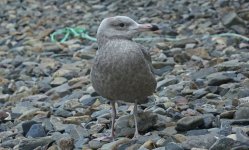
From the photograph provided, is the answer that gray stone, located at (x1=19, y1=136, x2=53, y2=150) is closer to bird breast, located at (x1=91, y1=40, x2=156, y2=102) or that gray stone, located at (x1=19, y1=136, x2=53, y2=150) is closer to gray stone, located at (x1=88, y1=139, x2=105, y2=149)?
gray stone, located at (x1=88, y1=139, x2=105, y2=149)

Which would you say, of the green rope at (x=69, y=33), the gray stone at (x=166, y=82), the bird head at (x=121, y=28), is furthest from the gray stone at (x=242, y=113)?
the green rope at (x=69, y=33)

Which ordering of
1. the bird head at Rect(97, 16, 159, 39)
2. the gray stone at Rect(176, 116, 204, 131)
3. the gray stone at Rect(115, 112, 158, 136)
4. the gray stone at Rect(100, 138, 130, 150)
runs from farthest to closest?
the gray stone at Rect(115, 112, 158, 136) < the bird head at Rect(97, 16, 159, 39) < the gray stone at Rect(176, 116, 204, 131) < the gray stone at Rect(100, 138, 130, 150)

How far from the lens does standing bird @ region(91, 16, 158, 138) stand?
4.85 m

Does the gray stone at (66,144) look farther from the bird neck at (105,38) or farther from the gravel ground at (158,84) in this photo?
the bird neck at (105,38)

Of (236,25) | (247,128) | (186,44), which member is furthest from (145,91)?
(236,25)

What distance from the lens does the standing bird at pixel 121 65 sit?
485cm

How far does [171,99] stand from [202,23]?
5324mm

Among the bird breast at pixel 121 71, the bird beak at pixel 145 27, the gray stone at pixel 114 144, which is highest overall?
the bird beak at pixel 145 27

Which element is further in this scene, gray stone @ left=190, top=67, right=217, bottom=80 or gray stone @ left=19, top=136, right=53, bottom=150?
gray stone @ left=190, top=67, right=217, bottom=80

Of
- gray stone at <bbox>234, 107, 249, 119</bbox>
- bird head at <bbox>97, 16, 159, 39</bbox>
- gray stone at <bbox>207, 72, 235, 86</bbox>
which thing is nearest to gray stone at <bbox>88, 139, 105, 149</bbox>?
bird head at <bbox>97, 16, 159, 39</bbox>

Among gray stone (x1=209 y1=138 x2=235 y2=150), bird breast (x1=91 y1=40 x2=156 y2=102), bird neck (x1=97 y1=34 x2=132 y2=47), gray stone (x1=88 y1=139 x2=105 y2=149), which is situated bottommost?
gray stone (x1=88 y1=139 x2=105 y2=149)

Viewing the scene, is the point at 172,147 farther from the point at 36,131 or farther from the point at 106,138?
the point at 36,131

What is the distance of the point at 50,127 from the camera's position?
19.3 ft

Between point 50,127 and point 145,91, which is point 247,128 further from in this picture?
point 50,127
